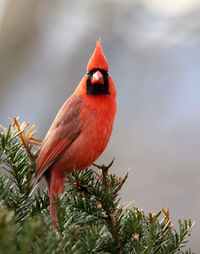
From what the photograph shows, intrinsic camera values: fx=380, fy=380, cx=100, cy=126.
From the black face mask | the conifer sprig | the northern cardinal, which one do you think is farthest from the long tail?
the conifer sprig

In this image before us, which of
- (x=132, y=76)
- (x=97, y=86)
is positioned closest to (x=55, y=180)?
(x=97, y=86)

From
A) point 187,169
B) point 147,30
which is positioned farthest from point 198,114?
point 147,30

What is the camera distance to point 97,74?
186cm

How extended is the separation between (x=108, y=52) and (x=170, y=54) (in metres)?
0.72

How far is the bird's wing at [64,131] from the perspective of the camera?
5.71ft

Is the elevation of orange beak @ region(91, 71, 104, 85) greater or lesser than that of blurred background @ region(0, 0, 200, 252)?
lesser

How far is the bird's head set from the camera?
1847 mm

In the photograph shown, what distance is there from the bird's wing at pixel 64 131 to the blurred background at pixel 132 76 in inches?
59.6

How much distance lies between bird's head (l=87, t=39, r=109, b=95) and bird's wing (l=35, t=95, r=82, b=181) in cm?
9

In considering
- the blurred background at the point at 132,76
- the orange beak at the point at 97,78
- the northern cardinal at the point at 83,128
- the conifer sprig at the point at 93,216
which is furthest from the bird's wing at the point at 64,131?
the blurred background at the point at 132,76

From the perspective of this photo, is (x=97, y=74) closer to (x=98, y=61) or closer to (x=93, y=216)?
(x=98, y=61)

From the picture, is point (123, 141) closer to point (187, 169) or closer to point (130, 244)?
point (187, 169)

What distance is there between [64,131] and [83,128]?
0.35 ft

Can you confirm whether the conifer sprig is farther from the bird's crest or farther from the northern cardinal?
the bird's crest
